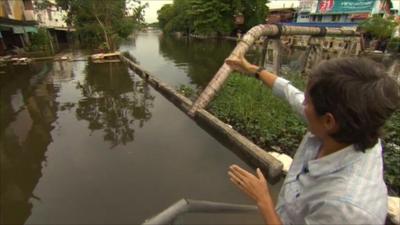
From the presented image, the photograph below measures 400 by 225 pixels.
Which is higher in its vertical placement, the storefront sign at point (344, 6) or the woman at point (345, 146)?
the storefront sign at point (344, 6)

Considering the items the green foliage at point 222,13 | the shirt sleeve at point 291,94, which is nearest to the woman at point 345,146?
the shirt sleeve at point 291,94

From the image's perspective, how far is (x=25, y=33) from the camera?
22.7m

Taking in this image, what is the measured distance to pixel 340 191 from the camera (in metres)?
0.94

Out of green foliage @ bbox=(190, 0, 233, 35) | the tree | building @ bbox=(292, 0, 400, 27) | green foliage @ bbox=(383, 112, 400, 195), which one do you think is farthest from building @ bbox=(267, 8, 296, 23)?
green foliage @ bbox=(383, 112, 400, 195)

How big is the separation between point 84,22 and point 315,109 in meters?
34.0

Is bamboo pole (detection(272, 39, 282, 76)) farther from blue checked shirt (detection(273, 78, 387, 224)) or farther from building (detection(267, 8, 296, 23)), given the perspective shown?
building (detection(267, 8, 296, 23))

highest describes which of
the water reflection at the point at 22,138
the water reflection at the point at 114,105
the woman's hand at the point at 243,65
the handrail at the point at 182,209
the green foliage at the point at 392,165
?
the woman's hand at the point at 243,65

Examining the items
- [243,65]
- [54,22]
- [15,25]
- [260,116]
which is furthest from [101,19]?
[243,65]

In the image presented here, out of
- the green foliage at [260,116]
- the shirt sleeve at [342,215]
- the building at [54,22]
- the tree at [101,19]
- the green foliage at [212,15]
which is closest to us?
the shirt sleeve at [342,215]

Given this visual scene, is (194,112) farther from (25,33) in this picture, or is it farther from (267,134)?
(25,33)

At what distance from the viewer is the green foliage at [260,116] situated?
5.52 m

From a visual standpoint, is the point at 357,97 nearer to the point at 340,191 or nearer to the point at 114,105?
the point at 340,191

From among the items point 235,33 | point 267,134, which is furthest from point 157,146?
point 235,33

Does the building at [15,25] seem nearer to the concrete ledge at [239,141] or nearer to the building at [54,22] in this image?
the building at [54,22]
